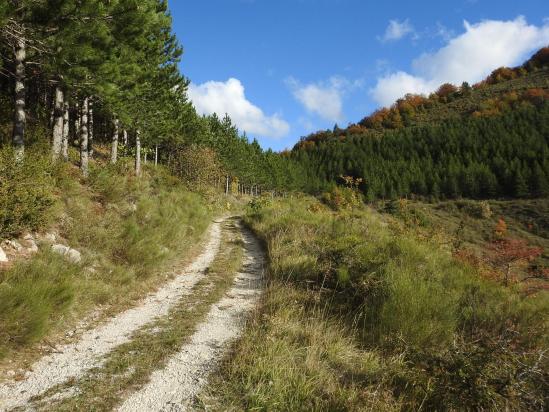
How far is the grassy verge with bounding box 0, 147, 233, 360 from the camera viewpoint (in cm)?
458

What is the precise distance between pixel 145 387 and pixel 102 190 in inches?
342

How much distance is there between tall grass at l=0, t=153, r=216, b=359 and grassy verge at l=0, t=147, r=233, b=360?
0.01 meters

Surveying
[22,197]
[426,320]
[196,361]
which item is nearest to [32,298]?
[196,361]

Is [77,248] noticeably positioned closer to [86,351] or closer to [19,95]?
[86,351]

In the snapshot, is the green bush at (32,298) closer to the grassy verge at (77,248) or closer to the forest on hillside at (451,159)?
the grassy verge at (77,248)

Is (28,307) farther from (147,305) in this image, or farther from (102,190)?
(102,190)

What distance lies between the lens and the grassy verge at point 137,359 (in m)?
3.44

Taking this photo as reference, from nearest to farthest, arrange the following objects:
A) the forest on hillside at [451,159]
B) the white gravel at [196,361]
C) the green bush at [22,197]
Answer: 1. the white gravel at [196,361]
2. the green bush at [22,197]
3. the forest on hillside at [451,159]

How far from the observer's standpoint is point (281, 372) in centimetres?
392

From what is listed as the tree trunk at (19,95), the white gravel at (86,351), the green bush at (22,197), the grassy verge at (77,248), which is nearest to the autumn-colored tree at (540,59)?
the grassy verge at (77,248)

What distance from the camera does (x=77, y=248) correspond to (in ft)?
24.4

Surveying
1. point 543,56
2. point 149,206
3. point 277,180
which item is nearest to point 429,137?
point 277,180

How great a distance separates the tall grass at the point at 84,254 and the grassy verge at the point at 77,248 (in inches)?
0.5

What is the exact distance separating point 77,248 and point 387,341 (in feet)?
22.0
